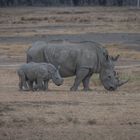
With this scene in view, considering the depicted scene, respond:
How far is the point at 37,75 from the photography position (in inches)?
894

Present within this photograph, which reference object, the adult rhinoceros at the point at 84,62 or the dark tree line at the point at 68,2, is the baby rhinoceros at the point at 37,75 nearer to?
the adult rhinoceros at the point at 84,62

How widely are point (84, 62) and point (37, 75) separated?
5.31ft

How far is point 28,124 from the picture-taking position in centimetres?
1566

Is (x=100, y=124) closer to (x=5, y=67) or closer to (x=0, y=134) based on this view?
(x=0, y=134)

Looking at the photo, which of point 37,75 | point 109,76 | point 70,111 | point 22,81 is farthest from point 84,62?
point 70,111

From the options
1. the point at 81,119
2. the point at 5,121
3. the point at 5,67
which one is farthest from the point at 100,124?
the point at 5,67

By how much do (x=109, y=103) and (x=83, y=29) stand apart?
143 feet

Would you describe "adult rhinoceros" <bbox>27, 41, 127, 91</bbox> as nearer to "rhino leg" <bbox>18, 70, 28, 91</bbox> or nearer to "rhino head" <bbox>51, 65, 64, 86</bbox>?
"rhino head" <bbox>51, 65, 64, 86</bbox>

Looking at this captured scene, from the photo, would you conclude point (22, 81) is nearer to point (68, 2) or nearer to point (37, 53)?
point (37, 53)

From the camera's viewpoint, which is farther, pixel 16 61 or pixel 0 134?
pixel 16 61

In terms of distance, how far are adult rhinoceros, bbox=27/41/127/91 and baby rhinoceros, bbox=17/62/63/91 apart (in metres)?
0.80

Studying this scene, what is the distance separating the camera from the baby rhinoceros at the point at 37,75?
22.6 meters

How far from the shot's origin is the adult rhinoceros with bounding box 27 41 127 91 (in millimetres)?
23703

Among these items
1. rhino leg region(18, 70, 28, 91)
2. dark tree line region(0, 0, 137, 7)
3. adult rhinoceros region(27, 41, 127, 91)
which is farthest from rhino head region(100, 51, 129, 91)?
dark tree line region(0, 0, 137, 7)
